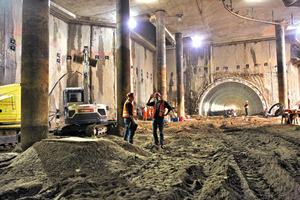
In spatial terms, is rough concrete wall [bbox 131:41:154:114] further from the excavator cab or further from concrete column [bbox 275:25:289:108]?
concrete column [bbox 275:25:289:108]

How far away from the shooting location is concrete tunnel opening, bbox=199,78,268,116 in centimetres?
2277

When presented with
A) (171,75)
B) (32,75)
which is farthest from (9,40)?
(171,75)

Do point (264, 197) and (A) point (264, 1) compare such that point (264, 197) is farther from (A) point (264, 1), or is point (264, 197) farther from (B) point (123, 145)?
(A) point (264, 1)

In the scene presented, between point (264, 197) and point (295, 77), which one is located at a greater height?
point (295, 77)

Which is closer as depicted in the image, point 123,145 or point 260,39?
point 123,145

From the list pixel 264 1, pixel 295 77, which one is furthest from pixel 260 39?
pixel 264 1

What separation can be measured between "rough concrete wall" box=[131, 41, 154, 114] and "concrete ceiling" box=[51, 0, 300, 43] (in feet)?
13.7

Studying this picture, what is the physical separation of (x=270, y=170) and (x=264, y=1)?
50.2 feet

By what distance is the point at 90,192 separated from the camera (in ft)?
9.80

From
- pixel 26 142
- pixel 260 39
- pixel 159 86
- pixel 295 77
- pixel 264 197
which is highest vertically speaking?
pixel 260 39

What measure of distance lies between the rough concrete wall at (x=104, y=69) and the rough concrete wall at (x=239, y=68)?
10.3 meters

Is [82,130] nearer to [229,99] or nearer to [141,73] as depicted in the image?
[141,73]

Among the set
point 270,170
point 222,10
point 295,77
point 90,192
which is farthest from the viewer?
point 295,77

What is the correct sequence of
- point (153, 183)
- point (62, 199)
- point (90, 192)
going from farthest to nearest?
1. point (153, 183)
2. point (90, 192)
3. point (62, 199)
